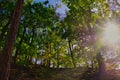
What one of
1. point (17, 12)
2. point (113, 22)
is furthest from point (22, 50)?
point (17, 12)

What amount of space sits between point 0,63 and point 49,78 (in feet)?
52.1

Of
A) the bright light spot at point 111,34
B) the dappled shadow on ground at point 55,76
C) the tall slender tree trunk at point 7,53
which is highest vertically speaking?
the bright light spot at point 111,34

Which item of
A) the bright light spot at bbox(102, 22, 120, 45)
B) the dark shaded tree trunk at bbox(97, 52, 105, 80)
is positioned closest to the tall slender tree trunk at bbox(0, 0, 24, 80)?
the dark shaded tree trunk at bbox(97, 52, 105, 80)

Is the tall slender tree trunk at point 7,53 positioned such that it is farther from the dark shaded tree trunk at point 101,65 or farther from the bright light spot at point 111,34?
the bright light spot at point 111,34

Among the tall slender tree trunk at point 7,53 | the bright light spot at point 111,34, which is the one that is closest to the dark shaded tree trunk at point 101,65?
the bright light spot at point 111,34

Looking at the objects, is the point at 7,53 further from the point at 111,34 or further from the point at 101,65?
the point at 101,65

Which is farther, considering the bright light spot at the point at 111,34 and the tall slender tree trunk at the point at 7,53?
the bright light spot at the point at 111,34

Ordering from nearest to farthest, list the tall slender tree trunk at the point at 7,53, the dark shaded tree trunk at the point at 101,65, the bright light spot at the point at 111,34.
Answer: the tall slender tree trunk at the point at 7,53 → the bright light spot at the point at 111,34 → the dark shaded tree trunk at the point at 101,65

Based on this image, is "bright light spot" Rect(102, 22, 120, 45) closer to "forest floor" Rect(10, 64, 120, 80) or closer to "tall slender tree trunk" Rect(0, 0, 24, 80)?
"forest floor" Rect(10, 64, 120, 80)

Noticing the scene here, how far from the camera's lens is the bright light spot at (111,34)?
1016 inches

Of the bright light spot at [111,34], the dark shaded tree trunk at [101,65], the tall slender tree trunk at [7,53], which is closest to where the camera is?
the tall slender tree trunk at [7,53]

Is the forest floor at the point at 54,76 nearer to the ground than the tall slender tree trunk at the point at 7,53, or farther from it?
nearer to the ground

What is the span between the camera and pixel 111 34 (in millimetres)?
26469

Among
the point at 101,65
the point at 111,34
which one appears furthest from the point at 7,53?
the point at 101,65
